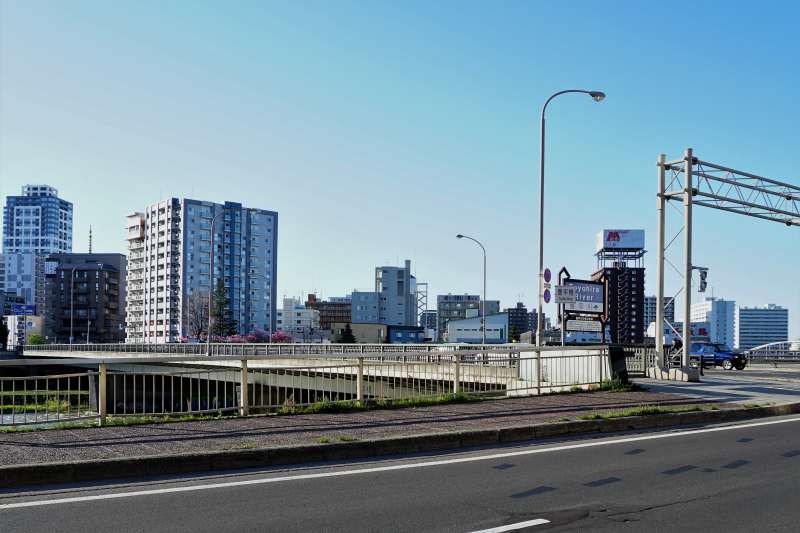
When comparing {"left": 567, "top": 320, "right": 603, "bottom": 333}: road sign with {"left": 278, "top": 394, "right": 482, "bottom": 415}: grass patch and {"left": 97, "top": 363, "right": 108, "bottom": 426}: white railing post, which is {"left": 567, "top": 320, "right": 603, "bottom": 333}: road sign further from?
{"left": 97, "top": 363, "right": 108, "bottom": 426}: white railing post

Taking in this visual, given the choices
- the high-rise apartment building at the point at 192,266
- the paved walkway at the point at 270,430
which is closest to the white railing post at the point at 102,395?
the paved walkway at the point at 270,430

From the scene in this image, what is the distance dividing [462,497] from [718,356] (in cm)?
3931

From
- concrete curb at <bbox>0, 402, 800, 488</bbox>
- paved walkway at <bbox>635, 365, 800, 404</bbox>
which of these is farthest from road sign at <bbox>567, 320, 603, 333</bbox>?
concrete curb at <bbox>0, 402, 800, 488</bbox>

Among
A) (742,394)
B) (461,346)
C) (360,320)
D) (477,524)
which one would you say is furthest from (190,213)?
(477,524)

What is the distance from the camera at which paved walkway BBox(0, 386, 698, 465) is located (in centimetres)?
995

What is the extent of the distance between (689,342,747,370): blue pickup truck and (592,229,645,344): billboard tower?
190 ft

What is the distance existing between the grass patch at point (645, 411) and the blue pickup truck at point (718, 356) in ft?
89.4

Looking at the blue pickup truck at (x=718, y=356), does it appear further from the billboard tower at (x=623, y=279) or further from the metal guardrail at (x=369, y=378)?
the billboard tower at (x=623, y=279)

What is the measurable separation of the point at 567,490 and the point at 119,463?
17.9ft

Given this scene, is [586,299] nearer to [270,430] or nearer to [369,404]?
[369,404]

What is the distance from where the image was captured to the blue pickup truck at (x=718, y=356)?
4212 cm

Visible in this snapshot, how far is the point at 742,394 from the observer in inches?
812

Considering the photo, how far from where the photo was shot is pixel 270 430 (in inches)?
472

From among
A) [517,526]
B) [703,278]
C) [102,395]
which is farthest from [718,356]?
[517,526]
